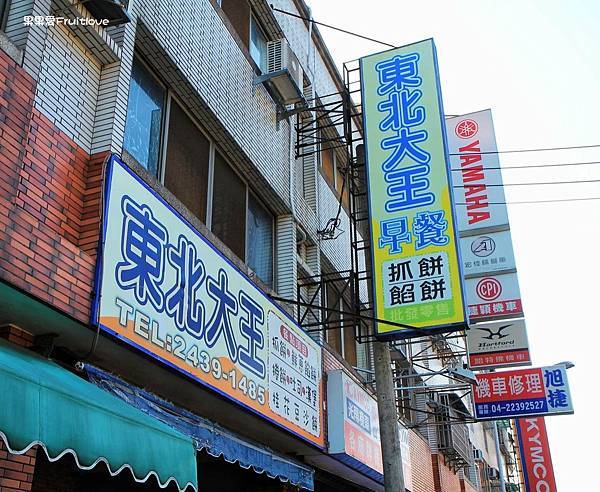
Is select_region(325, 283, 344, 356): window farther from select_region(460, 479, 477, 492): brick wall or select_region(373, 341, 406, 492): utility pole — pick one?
select_region(460, 479, 477, 492): brick wall

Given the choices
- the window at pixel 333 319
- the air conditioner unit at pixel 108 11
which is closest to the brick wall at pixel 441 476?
the window at pixel 333 319

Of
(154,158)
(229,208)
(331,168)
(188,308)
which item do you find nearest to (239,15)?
(229,208)

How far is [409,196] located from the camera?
1055 cm

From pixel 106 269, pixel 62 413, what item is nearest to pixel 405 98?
pixel 106 269

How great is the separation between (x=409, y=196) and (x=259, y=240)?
259 centimetres

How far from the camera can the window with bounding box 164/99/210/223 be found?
29.1 ft

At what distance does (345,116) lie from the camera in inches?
507

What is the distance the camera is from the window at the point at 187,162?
8.86 meters

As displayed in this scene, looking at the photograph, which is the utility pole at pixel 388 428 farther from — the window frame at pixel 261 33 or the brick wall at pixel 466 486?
the brick wall at pixel 466 486

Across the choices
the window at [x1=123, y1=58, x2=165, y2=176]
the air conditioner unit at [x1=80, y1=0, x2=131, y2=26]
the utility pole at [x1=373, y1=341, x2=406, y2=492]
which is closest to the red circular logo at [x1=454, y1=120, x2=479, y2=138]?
the utility pole at [x1=373, y1=341, x2=406, y2=492]

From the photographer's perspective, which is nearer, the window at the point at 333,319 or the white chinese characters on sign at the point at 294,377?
the white chinese characters on sign at the point at 294,377

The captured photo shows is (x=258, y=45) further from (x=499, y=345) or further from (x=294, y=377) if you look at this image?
(x=499, y=345)

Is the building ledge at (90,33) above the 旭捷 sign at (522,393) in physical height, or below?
above

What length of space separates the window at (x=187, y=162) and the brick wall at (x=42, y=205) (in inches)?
99.3
